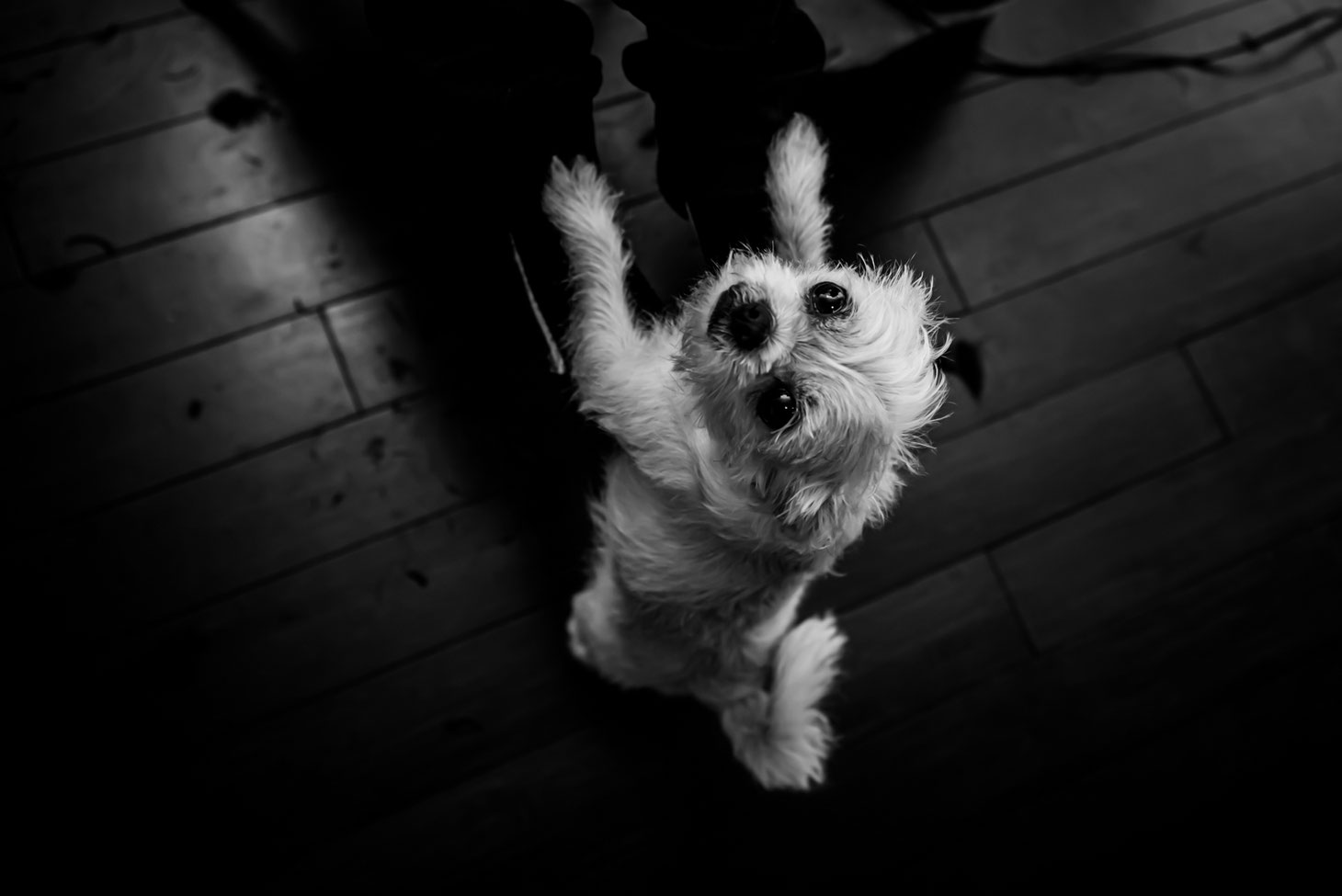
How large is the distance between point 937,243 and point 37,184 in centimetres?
175

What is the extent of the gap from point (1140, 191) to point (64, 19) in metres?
2.19

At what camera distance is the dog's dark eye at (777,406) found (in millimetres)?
981

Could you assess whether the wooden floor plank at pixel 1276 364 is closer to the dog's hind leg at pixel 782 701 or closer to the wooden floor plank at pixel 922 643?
the wooden floor plank at pixel 922 643

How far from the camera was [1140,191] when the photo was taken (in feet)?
5.97

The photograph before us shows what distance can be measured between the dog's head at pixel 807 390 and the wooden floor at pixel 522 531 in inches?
24.1

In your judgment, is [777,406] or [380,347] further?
[380,347]

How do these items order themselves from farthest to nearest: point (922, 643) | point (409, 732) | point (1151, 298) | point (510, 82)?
point (1151, 298)
point (922, 643)
point (409, 732)
point (510, 82)

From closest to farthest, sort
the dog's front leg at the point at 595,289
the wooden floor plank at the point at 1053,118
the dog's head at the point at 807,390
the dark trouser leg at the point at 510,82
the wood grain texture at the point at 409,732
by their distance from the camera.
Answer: the dog's head at the point at 807,390 < the dark trouser leg at the point at 510,82 < the dog's front leg at the point at 595,289 < the wood grain texture at the point at 409,732 < the wooden floor plank at the point at 1053,118

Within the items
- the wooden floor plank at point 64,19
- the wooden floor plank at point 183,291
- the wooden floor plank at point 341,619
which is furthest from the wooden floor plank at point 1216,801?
the wooden floor plank at point 64,19

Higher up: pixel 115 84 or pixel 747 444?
pixel 115 84

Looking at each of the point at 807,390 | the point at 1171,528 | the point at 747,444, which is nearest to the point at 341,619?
the point at 747,444

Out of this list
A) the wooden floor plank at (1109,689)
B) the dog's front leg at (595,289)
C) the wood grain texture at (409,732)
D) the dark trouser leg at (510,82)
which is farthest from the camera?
the wooden floor plank at (1109,689)

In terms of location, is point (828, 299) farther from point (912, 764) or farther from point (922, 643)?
point (912, 764)

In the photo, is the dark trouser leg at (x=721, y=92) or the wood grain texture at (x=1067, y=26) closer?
the dark trouser leg at (x=721, y=92)
